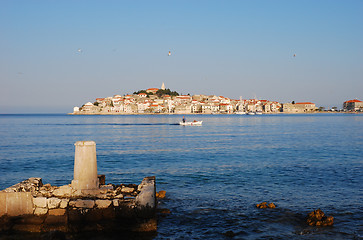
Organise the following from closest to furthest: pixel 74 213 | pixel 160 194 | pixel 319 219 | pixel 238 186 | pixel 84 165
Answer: pixel 74 213 → pixel 319 219 → pixel 84 165 → pixel 160 194 → pixel 238 186

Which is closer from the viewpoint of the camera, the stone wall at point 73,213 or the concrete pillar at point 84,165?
the stone wall at point 73,213

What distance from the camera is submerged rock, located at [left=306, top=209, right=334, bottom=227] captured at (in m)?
9.55

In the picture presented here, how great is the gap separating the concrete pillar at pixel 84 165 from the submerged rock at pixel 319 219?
6374 mm

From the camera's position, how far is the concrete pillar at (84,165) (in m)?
9.80

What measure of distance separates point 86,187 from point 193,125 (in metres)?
72.2

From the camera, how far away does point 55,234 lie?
25.4ft

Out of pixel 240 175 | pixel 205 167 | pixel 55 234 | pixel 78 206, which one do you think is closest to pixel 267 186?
pixel 240 175

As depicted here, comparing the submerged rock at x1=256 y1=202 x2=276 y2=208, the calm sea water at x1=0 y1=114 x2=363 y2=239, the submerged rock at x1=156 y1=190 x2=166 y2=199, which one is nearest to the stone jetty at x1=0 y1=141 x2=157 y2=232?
the calm sea water at x1=0 y1=114 x2=363 y2=239

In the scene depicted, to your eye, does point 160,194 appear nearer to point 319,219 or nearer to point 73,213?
point 73,213

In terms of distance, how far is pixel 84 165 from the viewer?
32.3 ft

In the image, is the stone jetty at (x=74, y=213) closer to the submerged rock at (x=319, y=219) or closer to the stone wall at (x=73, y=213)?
the stone wall at (x=73, y=213)

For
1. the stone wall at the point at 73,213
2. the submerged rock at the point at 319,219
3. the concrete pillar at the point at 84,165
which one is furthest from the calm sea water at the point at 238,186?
the concrete pillar at the point at 84,165

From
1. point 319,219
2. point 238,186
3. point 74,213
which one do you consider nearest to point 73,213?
point 74,213

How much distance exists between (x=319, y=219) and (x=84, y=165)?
271 inches
